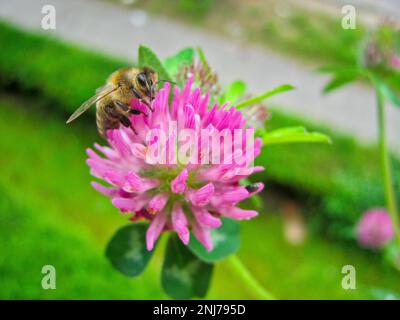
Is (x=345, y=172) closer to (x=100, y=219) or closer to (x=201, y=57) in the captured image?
(x=100, y=219)

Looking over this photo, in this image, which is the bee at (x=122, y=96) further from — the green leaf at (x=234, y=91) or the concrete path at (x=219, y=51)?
the concrete path at (x=219, y=51)

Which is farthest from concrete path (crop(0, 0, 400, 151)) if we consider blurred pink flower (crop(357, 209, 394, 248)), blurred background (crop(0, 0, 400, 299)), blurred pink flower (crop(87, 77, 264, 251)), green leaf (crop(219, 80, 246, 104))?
blurred pink flower (crop(87, 77, 264, 251))

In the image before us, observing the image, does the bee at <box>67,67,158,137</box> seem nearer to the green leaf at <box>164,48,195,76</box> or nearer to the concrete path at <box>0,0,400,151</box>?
the green leaf at <box>164,48,195,76</box>

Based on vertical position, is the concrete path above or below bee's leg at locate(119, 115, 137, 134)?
above

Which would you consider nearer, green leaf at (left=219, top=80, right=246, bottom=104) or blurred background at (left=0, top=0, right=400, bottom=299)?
green leaf at (left=219, top=80, right=246, bottom=104)

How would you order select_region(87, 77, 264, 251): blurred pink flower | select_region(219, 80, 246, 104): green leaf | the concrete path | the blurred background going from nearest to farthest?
select_region(87, 77, 264, 251): blurred pink flower, select_region(219, 80, 246, 104): green leaf, the blurred background, the concrete path

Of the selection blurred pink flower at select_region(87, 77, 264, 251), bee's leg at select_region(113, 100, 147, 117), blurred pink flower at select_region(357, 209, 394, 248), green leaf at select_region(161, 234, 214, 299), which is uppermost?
blurred pink flower at select_region(357, 209, 394, 248)

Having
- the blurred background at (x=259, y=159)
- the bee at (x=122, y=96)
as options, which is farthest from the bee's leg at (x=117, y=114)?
the blurred background at (x=259, y=159)
